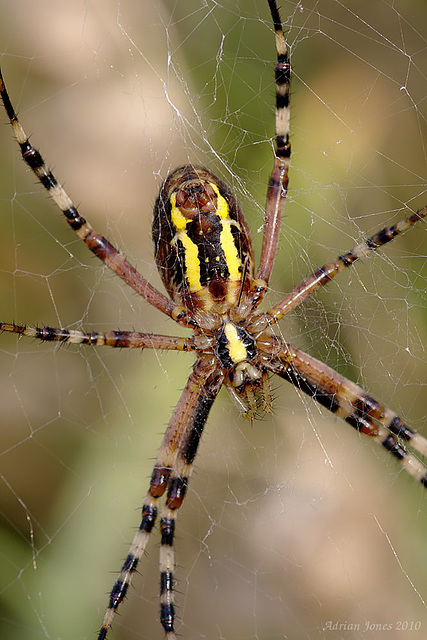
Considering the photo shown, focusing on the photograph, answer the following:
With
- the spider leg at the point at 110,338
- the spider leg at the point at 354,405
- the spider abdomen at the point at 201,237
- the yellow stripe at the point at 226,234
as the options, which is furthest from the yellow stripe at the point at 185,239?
the spider leg at the point at 354,405

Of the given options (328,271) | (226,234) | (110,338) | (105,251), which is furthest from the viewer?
(105,251)

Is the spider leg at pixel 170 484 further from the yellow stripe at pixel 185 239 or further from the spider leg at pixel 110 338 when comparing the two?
the yellow stripe at pixel 185 239

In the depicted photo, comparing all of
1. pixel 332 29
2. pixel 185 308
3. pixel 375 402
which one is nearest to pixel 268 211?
pixel 185 308

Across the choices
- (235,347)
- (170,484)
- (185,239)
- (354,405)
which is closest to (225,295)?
(235,347)

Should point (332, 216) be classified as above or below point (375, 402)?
above

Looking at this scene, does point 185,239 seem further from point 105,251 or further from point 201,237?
point 105,251

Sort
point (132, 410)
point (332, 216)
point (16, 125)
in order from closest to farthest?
point (16, 125) → point (332, 216) → point (132, 410)

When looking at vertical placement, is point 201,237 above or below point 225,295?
above

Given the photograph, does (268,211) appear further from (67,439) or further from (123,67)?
(67,439)
